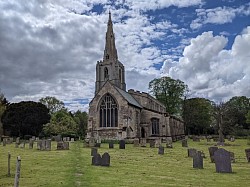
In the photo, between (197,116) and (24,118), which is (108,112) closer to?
(24,118)

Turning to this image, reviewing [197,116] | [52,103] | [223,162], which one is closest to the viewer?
[223,162]

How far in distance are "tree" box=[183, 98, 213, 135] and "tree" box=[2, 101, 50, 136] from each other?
3244 cm

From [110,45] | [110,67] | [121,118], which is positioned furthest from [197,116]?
[121,118]

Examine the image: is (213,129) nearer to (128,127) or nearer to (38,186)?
(128,127)

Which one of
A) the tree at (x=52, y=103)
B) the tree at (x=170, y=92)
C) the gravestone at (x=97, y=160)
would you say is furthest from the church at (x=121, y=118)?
the tree at (x=52, y=103)

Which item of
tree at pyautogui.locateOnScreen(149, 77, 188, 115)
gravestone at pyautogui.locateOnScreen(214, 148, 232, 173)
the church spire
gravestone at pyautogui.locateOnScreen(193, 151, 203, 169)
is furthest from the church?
gravestone at pyautogui.locateOnScreen(214, 148, 232, 173)

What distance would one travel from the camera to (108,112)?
139 ft

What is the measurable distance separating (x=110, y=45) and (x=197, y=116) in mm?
26985

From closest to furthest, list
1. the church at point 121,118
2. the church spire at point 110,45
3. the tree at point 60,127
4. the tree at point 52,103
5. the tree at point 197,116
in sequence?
the church at point 121,118 → the tree at point 60,127 → the tree at point 197,116 → the church spire at point 110,45 → the tree at point 52,103

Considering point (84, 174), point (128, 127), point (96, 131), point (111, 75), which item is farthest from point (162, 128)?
point (84, 174)

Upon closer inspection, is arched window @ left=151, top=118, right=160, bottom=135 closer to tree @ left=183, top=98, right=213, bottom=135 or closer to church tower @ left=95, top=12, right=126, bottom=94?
church tower @ left=95, top=12, right=126, bottom=94

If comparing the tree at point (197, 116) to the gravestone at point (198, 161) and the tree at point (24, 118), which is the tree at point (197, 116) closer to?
the tree at point (24, 118)

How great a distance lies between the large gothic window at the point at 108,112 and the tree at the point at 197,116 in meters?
25.3

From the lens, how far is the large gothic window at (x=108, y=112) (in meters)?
41.7
